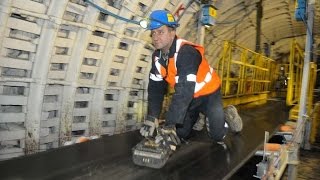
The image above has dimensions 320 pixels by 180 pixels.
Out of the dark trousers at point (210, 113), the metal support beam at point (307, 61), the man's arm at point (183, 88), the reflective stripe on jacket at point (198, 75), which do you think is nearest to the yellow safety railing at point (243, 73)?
the metal support beam at point (307, 61)

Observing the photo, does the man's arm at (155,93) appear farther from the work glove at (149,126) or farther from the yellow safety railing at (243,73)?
the yellow safety railing at (243,73)

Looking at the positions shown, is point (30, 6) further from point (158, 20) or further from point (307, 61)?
point (307, 61)

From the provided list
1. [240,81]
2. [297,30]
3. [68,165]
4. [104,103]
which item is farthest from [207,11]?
[297,30]

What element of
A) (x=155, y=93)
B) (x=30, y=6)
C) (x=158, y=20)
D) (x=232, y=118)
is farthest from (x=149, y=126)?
(x=30, y=6)

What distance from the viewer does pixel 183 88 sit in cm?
320

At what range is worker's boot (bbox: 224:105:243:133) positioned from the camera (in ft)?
15.0

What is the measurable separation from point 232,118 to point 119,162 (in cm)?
207

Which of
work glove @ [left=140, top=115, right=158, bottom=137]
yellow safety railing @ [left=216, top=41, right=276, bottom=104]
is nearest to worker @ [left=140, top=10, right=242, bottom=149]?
work glove @ [left=140, top=115, right=158, bottom=137]

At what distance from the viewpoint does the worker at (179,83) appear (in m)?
3.21

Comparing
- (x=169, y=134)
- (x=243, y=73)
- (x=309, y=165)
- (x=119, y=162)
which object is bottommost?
(x=309, y=165)

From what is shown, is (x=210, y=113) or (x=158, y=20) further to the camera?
(x=210, y=113)

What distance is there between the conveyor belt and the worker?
0.24m

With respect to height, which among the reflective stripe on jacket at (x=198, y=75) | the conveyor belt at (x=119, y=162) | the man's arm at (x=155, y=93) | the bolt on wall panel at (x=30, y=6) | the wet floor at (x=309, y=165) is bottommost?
the wet floor at (x=309, y=165)

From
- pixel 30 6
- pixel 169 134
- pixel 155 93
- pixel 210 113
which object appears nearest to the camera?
pixel 169 134
